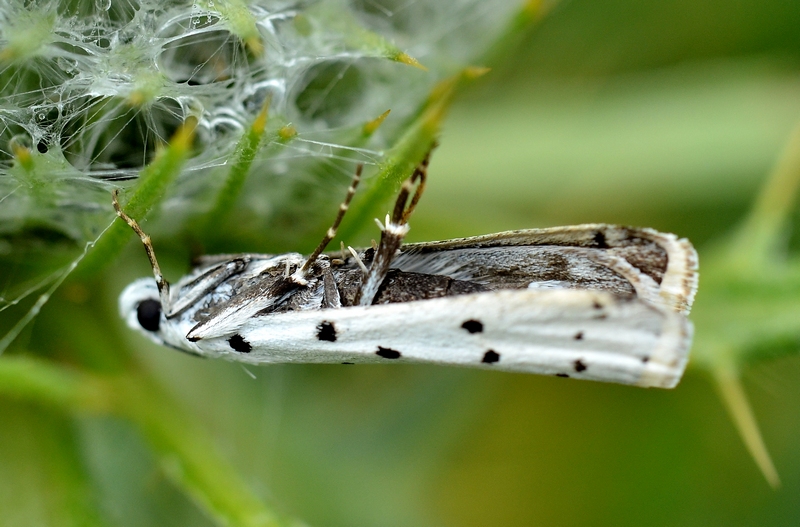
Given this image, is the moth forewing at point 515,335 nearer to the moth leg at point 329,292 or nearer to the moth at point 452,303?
the moth at point 452,303

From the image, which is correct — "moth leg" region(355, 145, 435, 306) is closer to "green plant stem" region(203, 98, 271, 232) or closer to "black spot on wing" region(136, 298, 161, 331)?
"green plant stem" region(203, 98, 271, 232)

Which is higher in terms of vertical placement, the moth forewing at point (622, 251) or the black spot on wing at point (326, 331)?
the moth forewing at point (622, 251)

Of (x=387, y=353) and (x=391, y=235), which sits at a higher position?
(x=391, y=235)

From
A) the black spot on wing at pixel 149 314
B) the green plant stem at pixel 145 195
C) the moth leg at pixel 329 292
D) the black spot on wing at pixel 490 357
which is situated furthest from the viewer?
the black spot on wing at pixel 149 314

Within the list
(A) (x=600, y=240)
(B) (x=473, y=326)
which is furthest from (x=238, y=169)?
(A) (x=600, y=240)

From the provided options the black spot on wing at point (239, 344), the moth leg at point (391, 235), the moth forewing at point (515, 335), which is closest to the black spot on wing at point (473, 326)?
the moth forewing at point (515, 335)

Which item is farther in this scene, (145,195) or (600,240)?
(600,240)

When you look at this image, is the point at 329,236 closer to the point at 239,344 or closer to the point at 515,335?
the point at 239,344
